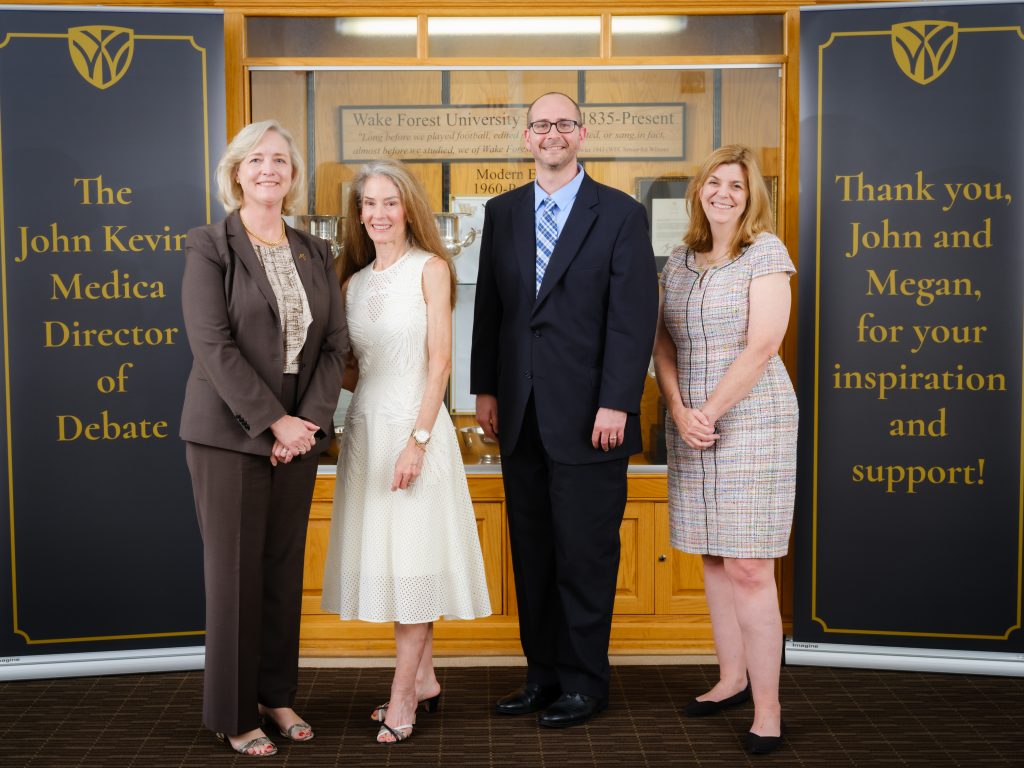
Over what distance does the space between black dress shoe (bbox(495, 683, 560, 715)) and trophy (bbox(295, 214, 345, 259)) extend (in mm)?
1651

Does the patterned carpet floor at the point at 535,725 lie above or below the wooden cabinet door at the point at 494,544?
below

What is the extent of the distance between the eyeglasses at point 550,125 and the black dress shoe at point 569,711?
5.32 feet

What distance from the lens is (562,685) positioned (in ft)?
10.0

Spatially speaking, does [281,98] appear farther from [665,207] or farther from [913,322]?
[913,322]

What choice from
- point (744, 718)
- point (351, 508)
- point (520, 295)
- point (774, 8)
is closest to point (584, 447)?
point (520, 295)

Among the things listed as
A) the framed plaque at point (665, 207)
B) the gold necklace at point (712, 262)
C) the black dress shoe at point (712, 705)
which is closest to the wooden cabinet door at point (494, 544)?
the black dress shoe at point (712, 705)

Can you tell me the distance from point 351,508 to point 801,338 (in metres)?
1.66

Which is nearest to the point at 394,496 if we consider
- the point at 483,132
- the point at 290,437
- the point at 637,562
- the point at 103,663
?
the point at 290,437

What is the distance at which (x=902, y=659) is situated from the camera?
11.5ft

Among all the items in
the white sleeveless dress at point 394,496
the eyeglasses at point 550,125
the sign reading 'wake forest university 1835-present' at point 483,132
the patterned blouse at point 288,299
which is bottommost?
the white sleeveless dress at point 394,496

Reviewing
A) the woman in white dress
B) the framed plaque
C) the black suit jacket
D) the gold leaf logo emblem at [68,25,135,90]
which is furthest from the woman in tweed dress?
the gold leaf logo emblem at [68,25,135,90]

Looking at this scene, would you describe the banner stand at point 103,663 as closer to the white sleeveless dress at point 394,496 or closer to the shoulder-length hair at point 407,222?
the white sleeveless dress at point 394,496

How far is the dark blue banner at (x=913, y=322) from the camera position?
344 centimetres

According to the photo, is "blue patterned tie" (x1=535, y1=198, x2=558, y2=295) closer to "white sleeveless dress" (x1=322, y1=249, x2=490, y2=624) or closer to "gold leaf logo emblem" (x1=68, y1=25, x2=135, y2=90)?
"white sleeveless dress" (x1=322, y1=249, x2=490, y2=624)
